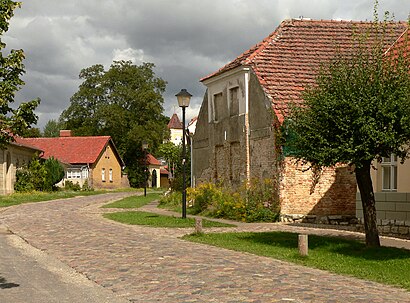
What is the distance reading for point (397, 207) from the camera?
727 inches

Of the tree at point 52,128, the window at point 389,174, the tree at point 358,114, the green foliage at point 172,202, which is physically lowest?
the green foliage at point 172,202

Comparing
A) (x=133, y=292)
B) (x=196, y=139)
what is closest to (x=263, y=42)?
(x=196, y=139)

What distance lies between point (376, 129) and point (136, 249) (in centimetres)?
590

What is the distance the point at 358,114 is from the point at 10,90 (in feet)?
23.0

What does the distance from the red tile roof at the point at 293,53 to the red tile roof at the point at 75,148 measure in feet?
141

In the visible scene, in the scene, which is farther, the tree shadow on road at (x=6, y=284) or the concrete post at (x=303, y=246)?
the concrete post at (x=303, y=246)

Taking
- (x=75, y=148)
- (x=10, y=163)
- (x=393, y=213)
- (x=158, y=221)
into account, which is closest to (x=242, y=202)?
(x=158, y=221)

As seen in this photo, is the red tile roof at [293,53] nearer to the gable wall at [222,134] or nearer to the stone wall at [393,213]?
the gable wall at [222,134]

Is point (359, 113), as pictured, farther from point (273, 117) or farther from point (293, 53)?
point (293, 53)

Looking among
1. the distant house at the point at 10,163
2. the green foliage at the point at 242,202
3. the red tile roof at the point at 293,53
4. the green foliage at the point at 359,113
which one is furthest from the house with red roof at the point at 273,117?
the distant house at the point at 10,163

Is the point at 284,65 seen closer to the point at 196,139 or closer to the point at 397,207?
the point at 196,139

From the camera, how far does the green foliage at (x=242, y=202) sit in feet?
76.9

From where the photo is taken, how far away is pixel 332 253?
46.5 feet

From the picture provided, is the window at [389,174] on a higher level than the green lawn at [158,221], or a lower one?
higher
